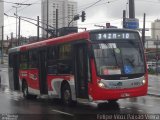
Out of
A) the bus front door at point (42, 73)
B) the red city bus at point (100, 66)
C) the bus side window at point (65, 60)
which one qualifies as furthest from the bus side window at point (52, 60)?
the bus front door at point (42, 73)

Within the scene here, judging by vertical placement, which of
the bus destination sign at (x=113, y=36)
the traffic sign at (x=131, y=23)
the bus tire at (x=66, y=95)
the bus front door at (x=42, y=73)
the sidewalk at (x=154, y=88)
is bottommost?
the sidewalk at (x=154, y=88)

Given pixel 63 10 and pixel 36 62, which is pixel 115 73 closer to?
pixel 36 62

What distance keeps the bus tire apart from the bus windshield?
96.9 inches

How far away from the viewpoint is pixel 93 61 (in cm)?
1562

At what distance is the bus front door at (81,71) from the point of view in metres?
16.2

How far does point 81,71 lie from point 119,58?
153cm

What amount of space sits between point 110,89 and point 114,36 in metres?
2.03

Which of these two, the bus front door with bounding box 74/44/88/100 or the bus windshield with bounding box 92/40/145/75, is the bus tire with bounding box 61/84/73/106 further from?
the bus windshield with bounding box 92/40/145/75

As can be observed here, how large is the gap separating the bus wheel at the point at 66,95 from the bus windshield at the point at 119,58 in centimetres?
246

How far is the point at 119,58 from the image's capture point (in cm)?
1587

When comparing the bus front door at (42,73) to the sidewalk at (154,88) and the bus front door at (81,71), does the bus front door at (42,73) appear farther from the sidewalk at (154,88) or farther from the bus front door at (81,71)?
the sidewalk at (154,88)

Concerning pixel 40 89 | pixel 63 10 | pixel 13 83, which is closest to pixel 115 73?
pixel 40 89

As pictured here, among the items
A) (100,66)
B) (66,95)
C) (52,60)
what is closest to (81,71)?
(100,66)

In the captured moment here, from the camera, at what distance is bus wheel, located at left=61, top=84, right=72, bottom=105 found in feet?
57.7
